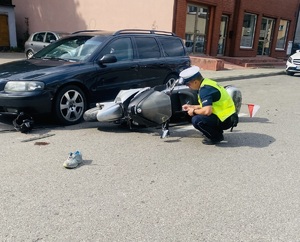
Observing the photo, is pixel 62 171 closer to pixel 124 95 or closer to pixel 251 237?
pixel 124 95

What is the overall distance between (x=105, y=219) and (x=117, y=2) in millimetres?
16493

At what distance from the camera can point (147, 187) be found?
3553 mm

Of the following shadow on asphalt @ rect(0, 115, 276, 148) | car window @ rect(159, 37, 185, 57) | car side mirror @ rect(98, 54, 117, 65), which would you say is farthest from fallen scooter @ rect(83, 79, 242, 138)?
car window @ rect(159, 37, 185, 57)

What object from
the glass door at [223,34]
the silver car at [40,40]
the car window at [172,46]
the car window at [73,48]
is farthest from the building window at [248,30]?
the car window at [73,48]

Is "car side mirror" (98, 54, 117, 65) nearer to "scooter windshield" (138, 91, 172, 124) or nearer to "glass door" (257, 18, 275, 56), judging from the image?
"scooter windshield" (138, 91, 172, 124)

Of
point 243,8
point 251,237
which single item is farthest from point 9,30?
point 251,237

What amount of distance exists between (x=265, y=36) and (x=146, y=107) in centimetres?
2087

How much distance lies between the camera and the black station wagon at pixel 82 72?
527 centimetres

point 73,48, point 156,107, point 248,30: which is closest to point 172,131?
point 156,107

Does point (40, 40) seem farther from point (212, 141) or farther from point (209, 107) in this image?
point (209, 107)

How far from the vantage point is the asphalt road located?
2.79 m

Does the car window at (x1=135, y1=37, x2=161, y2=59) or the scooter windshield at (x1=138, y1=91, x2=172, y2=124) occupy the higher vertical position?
the car window at (x1=135, y1=37, x2=161, y2=59)

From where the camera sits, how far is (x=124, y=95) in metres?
5.25

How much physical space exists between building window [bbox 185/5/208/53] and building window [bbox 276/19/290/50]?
9348 mm
